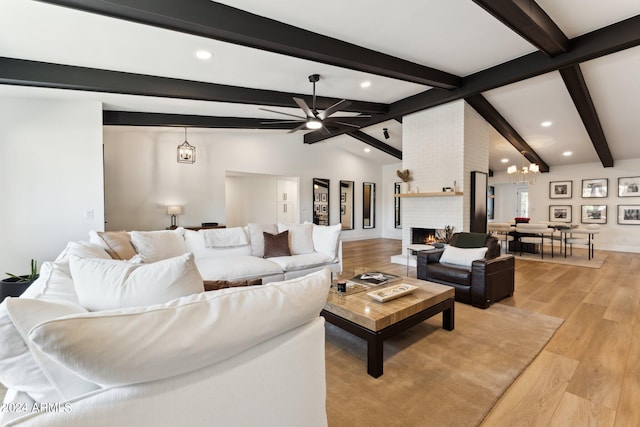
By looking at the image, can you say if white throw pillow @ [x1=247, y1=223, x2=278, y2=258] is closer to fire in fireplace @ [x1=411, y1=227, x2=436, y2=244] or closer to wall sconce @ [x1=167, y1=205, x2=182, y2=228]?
wall sconce @ [x1=167, y1=205, x2=182, y2=228]

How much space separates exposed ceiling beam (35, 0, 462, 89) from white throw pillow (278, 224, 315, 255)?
7.55 ft

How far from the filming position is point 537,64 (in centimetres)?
388

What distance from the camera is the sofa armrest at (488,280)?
129 inches

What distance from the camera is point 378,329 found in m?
2.02

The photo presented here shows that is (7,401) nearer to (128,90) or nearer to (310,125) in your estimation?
(128,90)

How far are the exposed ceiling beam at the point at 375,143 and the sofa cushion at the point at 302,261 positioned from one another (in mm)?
4324

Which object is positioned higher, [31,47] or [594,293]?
[31,47]

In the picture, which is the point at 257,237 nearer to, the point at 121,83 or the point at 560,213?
the point at 121,83

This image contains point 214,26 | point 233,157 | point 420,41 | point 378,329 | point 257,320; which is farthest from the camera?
point 233,157

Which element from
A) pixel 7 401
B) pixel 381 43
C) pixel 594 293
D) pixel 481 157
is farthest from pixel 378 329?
pixel 481 157

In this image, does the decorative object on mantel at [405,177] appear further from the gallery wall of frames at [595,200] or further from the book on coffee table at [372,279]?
the gallery wall of frames at [595,200]

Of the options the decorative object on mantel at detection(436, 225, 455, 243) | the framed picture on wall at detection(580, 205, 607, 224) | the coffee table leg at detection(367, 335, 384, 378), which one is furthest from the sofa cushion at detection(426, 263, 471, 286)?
the framed picture on wall at detection(580, 205, 607, 224)

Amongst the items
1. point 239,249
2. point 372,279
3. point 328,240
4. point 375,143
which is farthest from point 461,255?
point 375,143

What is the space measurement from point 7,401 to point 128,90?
3.80 m
